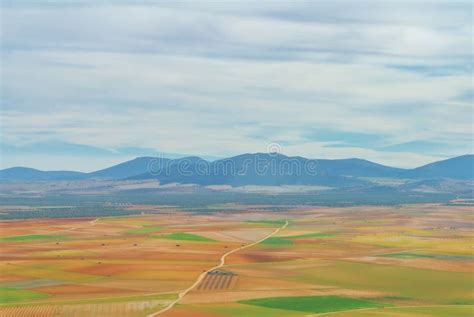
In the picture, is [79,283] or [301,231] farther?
[301,231]

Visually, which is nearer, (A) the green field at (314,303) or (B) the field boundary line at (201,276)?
(B) the field boundary line at (201,276)

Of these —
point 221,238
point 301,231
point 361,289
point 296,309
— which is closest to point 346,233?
point 301,231

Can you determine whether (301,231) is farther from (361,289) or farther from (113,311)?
(113,311)

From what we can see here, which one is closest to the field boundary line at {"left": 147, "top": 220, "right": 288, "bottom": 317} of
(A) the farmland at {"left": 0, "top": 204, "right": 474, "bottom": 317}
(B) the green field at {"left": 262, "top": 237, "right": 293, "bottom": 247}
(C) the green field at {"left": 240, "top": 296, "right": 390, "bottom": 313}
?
(A) the farmland at {"left": 0, "top": 204, "right": 474, "bottom": 317}

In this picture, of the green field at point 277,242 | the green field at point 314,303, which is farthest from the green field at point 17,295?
the green field at point 277,242

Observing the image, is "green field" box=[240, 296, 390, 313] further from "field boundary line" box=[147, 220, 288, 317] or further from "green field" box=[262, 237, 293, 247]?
"green field" box=[262, 237, 293, 247]

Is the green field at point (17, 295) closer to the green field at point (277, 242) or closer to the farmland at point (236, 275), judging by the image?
the farmland at point (236, 275)
